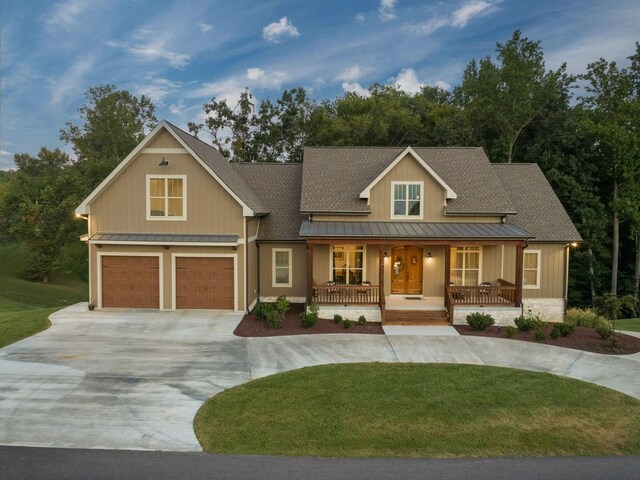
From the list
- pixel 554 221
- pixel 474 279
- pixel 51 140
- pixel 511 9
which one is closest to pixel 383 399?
pixel 474 279

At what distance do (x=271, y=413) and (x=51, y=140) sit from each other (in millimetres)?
44321

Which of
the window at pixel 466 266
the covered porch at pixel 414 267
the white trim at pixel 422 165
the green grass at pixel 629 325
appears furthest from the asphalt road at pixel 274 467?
the green grass at pixel 629 325

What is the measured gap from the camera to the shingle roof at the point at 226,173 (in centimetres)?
1697

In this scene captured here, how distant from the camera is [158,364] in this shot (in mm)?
10953

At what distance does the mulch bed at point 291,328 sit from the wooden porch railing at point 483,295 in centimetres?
350

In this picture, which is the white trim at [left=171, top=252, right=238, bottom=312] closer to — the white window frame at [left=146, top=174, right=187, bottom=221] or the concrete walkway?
the concrete walkway

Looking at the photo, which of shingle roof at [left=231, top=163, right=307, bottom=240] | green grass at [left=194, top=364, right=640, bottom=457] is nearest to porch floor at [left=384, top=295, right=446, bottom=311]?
shingle roof at [left=231, top=163, right=307, bottom=240]

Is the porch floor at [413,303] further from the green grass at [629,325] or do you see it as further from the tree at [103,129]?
the tree at [103,129]

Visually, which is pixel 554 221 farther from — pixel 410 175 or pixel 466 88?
pixel 466 88

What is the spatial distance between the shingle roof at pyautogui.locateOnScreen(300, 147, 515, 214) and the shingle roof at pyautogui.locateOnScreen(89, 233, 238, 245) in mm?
3745

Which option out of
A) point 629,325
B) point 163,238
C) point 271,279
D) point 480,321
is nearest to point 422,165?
point 480,321

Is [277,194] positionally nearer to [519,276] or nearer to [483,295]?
[483,295]

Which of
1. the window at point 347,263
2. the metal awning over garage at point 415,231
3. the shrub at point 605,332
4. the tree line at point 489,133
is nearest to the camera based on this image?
the shrub at point 605,332

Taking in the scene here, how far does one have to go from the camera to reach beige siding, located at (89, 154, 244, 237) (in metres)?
16.9
